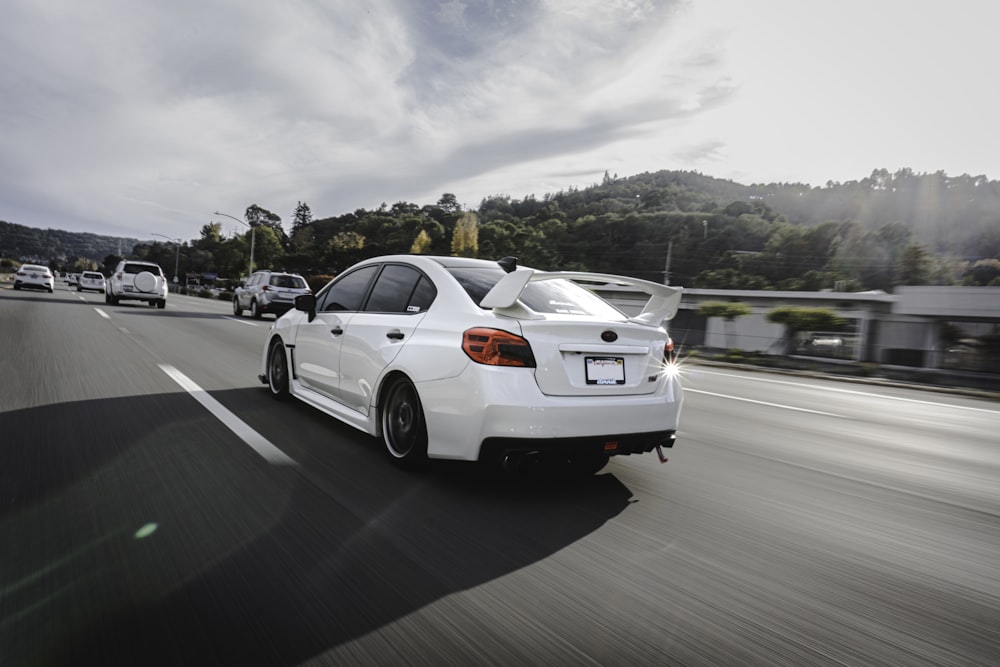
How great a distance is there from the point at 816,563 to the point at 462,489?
202 centimetres

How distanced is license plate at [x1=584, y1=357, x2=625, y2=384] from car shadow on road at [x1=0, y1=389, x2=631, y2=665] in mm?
749

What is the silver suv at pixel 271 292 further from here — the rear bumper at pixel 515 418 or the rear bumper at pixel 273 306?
the rear bumper at pixel 515 418

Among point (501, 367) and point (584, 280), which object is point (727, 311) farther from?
point (501, 367)

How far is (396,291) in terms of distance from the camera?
4.81 meters

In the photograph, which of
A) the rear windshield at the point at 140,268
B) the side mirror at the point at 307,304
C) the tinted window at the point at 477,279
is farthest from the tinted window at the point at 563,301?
A: the rear windshield at the point at 140,268

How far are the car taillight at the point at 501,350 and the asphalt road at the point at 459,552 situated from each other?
86 centimetres

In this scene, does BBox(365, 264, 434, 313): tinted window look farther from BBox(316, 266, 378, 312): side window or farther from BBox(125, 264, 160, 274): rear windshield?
BBox(125, 264, 160, 274): rear windshield

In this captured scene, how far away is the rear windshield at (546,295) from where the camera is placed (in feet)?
13.9

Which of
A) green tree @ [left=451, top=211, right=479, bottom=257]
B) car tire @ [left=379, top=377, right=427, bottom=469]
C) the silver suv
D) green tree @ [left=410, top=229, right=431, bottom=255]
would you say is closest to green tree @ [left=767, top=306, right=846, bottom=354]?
the silver suv

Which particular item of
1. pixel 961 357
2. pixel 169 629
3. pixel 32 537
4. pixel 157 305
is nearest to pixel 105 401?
pixel 32 537

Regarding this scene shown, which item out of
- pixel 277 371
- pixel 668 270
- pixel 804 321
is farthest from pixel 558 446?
pixel 668 270

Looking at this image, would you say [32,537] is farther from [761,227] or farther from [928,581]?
[761,227]

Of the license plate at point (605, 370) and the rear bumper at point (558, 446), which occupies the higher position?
the license plate at point (605, 370)

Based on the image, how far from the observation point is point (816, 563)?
10.3 feet
